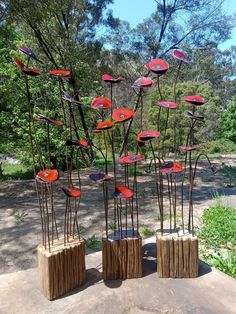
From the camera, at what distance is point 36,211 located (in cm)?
412

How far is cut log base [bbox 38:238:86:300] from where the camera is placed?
58.7 inches

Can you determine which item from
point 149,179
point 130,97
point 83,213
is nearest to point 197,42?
point 130,97

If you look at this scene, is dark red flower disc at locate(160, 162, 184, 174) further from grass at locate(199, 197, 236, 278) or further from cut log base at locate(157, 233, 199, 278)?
grass at locate(199, 197, 236, 278)

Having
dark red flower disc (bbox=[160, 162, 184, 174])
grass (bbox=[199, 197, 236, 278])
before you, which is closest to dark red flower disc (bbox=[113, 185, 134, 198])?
dark red flower disc (bbox=[160, 162, 184, 174])

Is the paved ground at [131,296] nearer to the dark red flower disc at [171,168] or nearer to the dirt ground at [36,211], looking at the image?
the dark red flower disc at [171,168]

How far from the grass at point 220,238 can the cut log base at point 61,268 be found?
43.3 inches

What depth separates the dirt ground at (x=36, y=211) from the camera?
9.70 feet

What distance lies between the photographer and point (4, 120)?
276 inches

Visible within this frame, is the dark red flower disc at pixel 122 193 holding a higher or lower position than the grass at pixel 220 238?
higher

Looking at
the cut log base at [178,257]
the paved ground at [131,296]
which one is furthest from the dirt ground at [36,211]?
the cut log base at [178,257]

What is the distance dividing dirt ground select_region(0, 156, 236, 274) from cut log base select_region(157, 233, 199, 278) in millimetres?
1435

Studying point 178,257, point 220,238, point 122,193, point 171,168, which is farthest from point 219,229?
point 122,193

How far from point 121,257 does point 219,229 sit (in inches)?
64.4

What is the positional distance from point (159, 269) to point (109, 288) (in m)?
0.28
